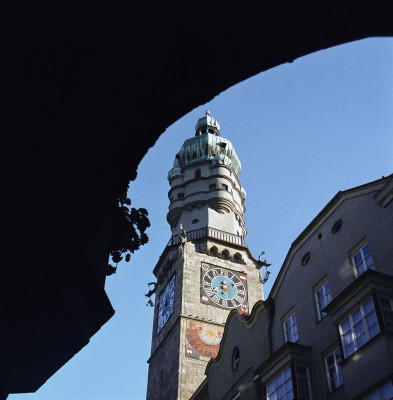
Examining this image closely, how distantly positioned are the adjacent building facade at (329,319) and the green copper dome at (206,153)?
38.8m

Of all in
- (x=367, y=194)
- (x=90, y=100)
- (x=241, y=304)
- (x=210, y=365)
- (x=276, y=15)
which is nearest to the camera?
(x=276, y=15)

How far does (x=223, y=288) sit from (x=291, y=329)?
2583cm

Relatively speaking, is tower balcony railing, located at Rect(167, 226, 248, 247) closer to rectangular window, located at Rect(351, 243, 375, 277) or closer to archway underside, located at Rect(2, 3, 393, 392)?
rectangular window, located at Rect(351, 243, 375, 277)

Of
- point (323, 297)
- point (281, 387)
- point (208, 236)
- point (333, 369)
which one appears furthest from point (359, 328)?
point (208, 236)

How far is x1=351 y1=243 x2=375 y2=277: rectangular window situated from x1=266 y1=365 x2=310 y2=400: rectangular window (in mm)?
3290

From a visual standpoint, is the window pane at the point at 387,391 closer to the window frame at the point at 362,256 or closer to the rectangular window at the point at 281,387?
the rectangular window at the point at 281,387

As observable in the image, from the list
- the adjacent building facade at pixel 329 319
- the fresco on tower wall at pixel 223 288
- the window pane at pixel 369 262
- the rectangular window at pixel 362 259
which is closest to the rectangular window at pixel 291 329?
the adjacent building facade at pixel 329 319

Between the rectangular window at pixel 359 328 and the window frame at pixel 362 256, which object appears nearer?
the rectangular window at pixel 359 328

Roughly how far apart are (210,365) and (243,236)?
31534 millimetres

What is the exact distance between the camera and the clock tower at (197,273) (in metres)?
38.3

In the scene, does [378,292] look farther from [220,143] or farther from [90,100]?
[220,143]

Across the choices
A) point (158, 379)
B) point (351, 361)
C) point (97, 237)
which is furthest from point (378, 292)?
point (158, 379)

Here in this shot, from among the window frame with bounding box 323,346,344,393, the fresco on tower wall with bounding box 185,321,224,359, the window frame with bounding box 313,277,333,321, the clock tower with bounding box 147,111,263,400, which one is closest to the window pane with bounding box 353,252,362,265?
the window frame with bounding box 313,277,333,321

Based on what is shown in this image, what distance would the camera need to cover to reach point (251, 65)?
362 cm
